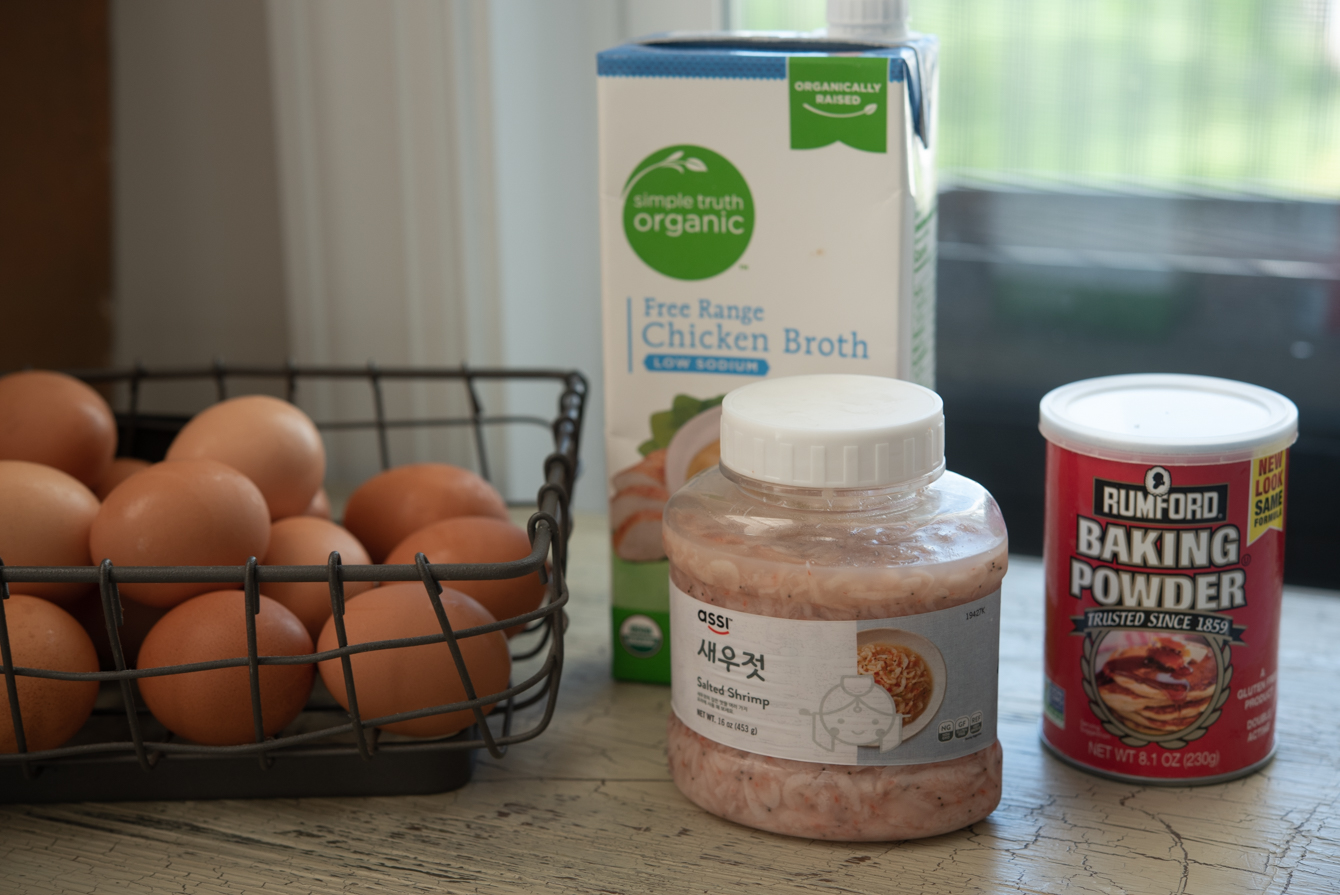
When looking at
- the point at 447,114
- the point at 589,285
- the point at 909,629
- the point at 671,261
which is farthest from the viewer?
the point at 589,285

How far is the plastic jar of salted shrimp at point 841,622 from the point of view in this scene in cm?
53

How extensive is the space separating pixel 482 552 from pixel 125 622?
0.18 meters

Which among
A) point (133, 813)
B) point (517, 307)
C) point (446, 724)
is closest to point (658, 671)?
point (446, 724)

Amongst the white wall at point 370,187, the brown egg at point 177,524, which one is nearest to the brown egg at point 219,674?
the brown egg at point 177,524

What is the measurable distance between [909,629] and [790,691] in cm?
6

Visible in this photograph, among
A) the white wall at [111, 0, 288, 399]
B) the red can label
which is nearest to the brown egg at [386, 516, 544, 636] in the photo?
the red can label

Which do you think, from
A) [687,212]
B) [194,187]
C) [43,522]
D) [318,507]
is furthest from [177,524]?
[194,187]

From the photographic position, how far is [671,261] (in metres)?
0.65

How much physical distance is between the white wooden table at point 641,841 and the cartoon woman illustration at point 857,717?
0.18 feet

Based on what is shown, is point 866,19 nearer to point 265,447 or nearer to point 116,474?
point 265,447

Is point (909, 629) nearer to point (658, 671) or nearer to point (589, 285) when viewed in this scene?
point (658, 671)

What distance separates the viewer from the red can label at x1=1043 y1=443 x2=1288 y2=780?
1.84ft

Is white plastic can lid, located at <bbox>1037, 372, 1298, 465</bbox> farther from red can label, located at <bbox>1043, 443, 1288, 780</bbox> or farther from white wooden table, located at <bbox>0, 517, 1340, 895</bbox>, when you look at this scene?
white wooden table, located at <bbox>0, 517, 1340, 895</bbox>

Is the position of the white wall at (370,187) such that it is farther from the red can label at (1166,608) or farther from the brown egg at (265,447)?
the red can label at (1166,608)
